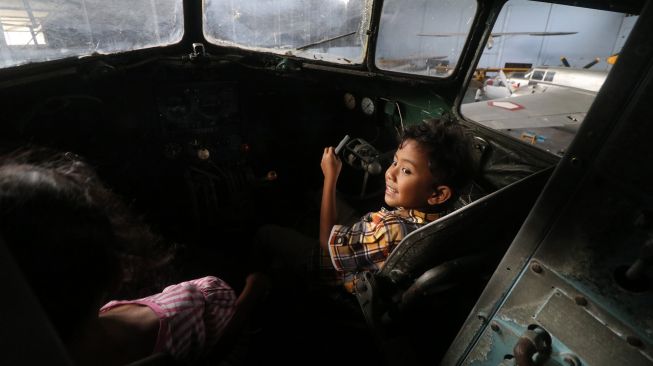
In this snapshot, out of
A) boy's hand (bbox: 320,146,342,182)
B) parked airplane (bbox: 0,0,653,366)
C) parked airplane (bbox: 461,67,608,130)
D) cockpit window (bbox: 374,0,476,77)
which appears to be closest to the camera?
parked airplane (bbox: 0,0,653,366)

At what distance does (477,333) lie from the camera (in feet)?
2.66

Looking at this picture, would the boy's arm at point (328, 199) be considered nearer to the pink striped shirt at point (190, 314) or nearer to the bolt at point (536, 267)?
the pink striped shirt at point (190, 314)

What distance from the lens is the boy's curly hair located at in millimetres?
1187

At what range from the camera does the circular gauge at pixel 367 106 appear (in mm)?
2298

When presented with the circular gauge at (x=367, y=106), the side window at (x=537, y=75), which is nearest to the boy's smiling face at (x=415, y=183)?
the circular gauge at (x=367, y=106)

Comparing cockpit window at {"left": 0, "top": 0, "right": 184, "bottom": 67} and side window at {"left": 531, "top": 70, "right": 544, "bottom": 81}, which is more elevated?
cockpit window at {"left": 0, "top": 0, "right": 184, "bottom": 67}

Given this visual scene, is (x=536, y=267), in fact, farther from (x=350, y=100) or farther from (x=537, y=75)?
(x=537, y=75)

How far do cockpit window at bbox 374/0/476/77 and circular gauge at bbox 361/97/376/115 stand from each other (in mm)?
262

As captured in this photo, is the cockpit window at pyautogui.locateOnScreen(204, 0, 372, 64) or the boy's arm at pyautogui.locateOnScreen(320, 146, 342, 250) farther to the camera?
the cockpit window at pyautogui.locateOnScreen(204, 0, 372, 64)

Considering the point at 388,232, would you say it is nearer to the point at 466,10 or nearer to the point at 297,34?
the point at 466,10

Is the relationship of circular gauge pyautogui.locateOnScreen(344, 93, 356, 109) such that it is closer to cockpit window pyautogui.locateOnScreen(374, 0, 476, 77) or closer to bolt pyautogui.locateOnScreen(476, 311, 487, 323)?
A: cockpit window pyautogui.locateOnScreen(374, 0, 476, 77)

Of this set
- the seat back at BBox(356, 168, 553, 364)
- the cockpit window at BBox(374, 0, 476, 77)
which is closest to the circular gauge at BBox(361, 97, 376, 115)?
the cockpit window at BBox(374, 0, 476, 77)

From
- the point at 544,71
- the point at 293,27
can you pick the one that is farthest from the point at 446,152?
the point at 544,71

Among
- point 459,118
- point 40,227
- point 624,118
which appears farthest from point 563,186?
point 459,118
